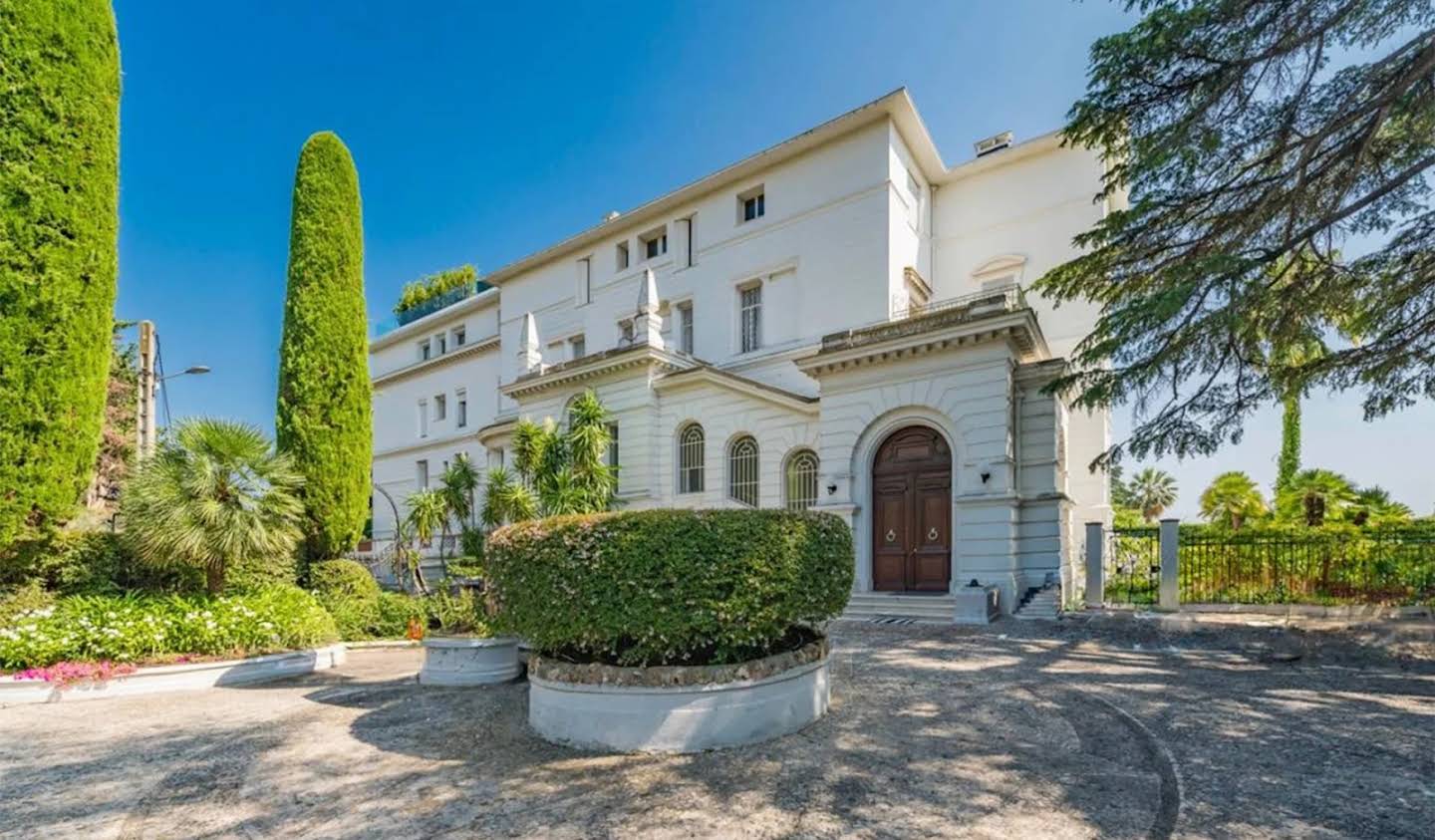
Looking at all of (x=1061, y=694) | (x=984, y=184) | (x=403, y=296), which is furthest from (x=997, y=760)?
(x=403, y=296)

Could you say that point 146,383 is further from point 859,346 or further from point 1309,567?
Answer: point 1309,567

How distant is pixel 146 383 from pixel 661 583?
551 inches

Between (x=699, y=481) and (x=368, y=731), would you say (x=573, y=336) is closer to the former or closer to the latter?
(x=699, y=481)

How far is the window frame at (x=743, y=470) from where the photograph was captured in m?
17.1

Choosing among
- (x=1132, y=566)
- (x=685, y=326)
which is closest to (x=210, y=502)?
(x=685, y=326)

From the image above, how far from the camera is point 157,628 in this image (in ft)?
26.3

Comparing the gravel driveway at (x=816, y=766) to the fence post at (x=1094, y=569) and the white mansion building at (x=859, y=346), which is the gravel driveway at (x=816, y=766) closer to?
the fence post at (x=1094, y=569)

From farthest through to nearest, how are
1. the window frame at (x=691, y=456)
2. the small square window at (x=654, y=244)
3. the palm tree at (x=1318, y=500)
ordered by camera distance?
the small square window at (x=654, y=244)
the window frame at (x=691, y=456)
the palm tree at (x=1318, y=500)

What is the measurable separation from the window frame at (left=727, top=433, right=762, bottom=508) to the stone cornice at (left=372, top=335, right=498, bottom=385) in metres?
15.6

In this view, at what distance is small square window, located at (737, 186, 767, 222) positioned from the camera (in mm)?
20625

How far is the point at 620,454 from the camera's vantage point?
18.6m

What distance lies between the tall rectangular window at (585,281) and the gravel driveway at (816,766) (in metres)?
18.9

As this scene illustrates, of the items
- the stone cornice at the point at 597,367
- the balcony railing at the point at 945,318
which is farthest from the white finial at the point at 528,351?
the balcony railing at the point at 945,318

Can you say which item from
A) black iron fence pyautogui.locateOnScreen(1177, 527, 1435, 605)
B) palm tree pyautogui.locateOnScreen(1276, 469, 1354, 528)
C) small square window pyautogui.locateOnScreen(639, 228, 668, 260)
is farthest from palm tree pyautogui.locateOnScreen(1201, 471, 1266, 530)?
small square window pyautogui.locateOnScreen(639, 228, 668, 260)
